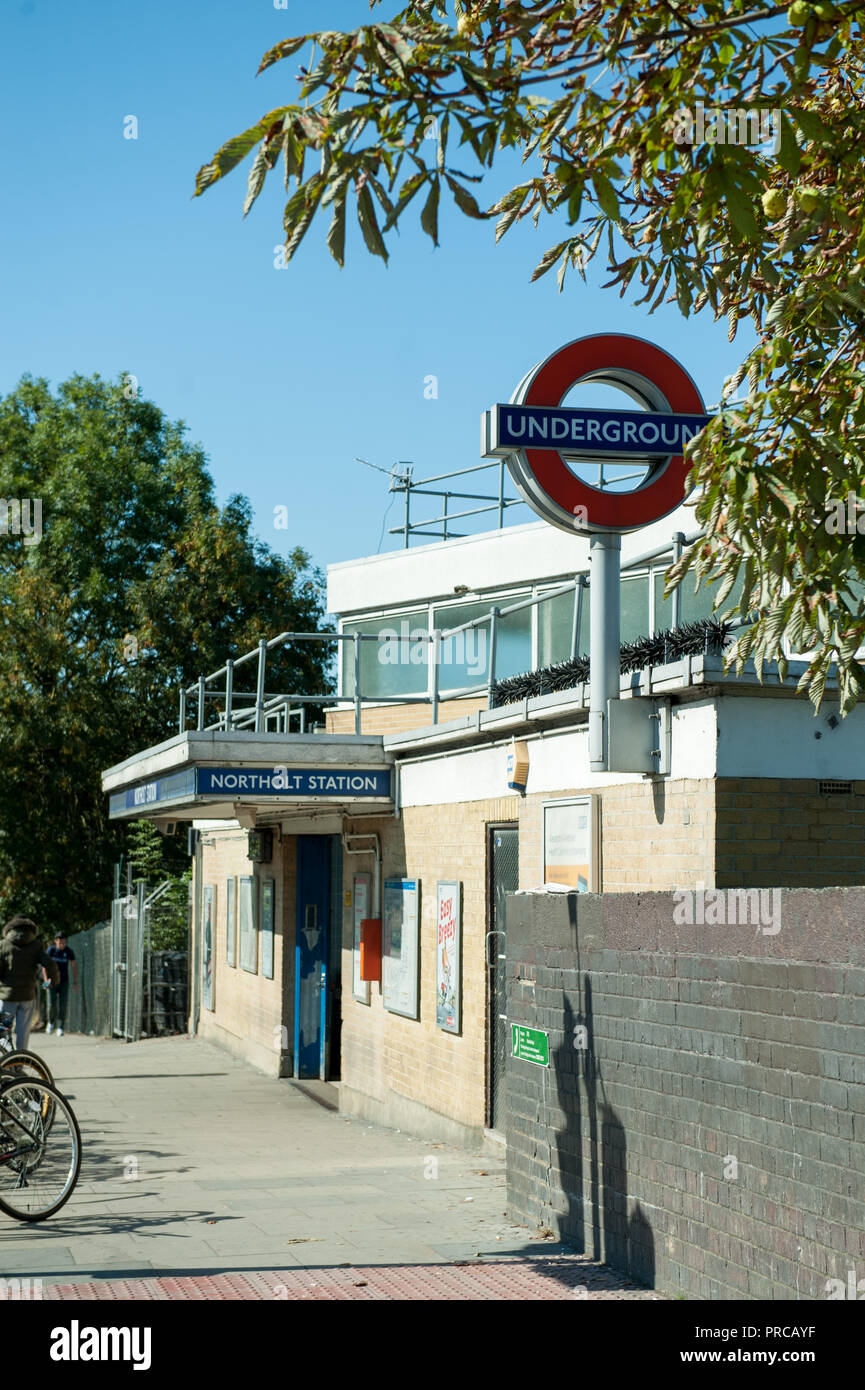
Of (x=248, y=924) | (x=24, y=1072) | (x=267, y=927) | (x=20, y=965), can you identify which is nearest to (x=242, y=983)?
(x=248, y=924)

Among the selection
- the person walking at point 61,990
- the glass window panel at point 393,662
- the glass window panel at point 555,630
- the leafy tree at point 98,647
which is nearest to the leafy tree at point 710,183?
the glass window panel at point 555,630

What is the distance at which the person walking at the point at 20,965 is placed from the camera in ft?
42.2

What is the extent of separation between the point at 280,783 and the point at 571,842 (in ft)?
14.5

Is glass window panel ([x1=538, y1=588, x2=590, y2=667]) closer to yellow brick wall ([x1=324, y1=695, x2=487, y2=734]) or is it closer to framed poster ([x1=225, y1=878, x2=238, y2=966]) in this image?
Result: yellow brick wall ([x1=324, y1=695, x2=487, y2=734])

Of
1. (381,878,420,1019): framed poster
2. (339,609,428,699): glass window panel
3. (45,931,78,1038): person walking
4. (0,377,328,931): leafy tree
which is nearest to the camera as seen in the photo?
(381,878,420,1019): framed poster

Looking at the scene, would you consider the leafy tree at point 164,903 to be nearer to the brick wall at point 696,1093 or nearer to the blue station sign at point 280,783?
the blue station sign at point 280,783

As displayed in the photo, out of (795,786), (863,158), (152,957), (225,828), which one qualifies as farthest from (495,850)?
(152,957)

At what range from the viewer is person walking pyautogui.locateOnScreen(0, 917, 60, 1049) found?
42.2 feet

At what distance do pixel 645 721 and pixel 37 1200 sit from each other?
449 cm

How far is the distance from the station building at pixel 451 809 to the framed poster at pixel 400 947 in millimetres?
35

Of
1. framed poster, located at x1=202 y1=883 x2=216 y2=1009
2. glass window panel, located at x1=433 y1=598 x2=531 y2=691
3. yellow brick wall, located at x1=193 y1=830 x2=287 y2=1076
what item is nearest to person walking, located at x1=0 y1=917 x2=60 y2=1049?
yellow brick wall, located at x1=193 y1=830 x2=287 y2=1076

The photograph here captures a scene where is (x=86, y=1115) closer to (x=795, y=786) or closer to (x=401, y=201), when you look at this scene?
(x=795, y=786)

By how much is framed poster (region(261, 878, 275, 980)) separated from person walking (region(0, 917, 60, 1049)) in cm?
731
